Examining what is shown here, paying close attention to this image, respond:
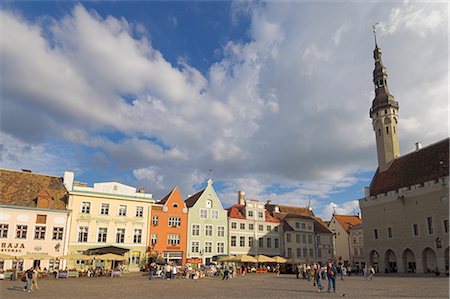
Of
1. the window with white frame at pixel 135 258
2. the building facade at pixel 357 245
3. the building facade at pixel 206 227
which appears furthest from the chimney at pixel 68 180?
the building facade at pixel 357 245

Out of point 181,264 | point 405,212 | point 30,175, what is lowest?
point 181,264

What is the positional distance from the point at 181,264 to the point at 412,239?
29117 mm

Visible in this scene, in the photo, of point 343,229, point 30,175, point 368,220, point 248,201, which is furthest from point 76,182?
point 343,229

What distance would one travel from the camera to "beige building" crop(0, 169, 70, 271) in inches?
1441

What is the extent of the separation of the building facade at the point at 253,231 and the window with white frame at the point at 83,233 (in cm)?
1977

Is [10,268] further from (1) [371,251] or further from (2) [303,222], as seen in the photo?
(1) [371,251]

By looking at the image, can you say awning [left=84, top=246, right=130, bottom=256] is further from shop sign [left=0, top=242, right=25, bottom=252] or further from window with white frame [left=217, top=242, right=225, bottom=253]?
window with white frame [left=217, top=242, right=225, bottom=253]

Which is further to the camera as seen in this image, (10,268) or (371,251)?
(371,251)

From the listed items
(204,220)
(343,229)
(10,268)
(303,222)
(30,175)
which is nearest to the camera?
(10,268)

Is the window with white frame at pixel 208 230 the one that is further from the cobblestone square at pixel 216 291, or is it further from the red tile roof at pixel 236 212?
the cobblestone square at pixel 216 291

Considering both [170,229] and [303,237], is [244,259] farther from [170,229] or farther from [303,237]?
[303,237]

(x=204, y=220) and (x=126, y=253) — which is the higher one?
(x=204, y=220)

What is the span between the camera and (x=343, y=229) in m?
71.1

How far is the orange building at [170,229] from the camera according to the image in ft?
150
